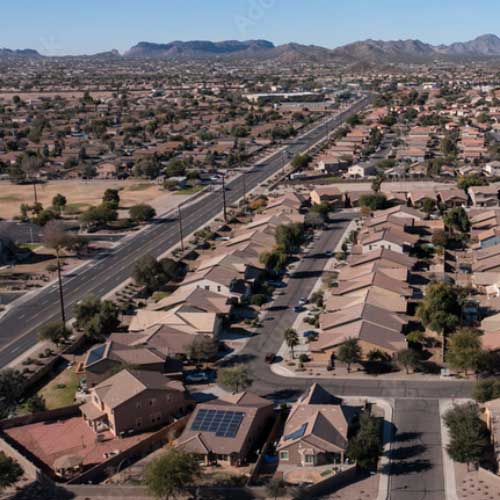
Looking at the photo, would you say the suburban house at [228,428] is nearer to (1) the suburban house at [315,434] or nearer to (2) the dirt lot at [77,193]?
(1) the suburban house at [315,434]

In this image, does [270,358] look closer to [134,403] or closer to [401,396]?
[401,396]

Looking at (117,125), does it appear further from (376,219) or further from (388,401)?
(388,401)

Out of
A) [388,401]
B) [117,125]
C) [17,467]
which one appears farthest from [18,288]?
[117,125]

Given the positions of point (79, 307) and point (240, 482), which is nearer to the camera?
point (240, 482)

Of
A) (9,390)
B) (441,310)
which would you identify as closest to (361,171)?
(441,310)

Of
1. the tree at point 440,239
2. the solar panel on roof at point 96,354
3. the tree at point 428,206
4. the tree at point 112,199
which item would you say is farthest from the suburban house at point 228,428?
the tree at point 112,199

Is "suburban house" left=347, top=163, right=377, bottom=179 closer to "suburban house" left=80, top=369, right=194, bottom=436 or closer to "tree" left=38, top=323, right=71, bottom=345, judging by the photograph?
"tree" left=38, top=323, right=71, bottom=345
